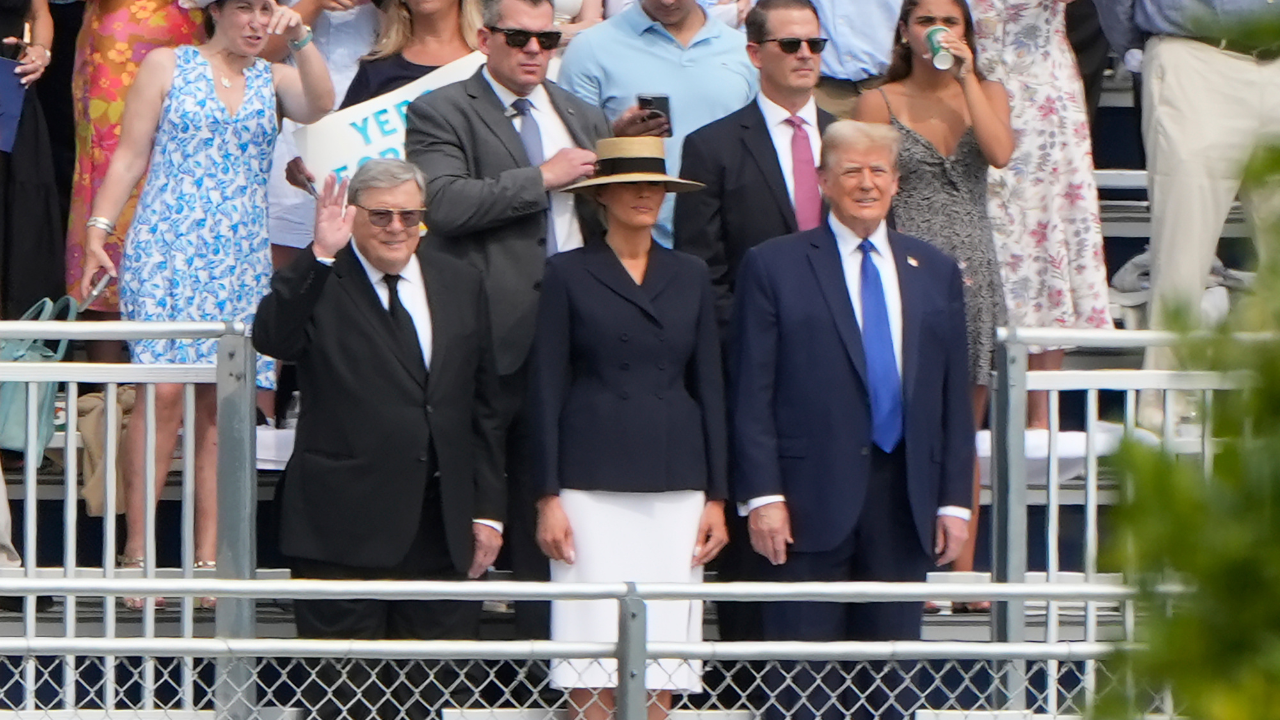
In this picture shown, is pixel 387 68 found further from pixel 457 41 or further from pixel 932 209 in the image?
pixel 932 209

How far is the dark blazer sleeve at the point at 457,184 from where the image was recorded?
502 cm

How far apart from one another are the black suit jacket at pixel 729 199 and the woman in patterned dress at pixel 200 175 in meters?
1.17

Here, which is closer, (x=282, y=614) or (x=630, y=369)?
(x=630, y=369)

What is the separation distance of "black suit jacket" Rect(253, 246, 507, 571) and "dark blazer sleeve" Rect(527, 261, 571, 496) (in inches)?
6.2

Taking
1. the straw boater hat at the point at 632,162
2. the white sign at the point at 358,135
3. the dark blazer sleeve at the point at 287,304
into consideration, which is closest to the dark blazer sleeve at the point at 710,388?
the straw boater hat at the point at 632,162

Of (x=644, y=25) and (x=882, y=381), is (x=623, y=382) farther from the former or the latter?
(x=644, y=25)

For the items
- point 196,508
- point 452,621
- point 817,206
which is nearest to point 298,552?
point 452,621

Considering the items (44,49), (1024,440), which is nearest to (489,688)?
(1024,440)

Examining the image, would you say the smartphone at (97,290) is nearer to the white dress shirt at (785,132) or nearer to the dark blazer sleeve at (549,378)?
the dark blazer sleeve at (549,378)

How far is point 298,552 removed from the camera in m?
4.68

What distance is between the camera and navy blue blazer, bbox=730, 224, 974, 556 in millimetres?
4719

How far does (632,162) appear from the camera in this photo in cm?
491

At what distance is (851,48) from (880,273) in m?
1.83

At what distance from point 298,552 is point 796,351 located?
4.40 feet
